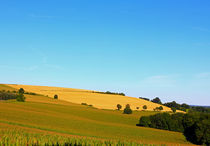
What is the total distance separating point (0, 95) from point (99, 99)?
4827 cm

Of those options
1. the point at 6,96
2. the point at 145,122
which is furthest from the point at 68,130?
the point at 6,96

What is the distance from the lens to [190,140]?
43938mm

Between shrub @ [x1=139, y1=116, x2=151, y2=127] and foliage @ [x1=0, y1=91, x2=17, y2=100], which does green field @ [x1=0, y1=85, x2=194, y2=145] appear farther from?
foliage @ [x1=0, y1=91, x2=17, y2=100]

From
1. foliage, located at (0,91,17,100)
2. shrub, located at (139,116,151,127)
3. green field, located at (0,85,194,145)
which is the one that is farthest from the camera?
foliage, located at (0,91,17,100)

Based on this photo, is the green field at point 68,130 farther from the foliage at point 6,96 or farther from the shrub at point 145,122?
the foliage at point 6,96

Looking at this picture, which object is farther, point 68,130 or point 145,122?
point 145,122

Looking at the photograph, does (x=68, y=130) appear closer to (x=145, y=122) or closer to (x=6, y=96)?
(x=145, y=122)

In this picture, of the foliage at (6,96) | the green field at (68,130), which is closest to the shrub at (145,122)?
the green field at (68,130)

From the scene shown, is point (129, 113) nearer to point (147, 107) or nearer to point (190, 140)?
point (147, 107)

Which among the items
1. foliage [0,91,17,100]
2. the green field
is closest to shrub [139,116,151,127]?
the green field

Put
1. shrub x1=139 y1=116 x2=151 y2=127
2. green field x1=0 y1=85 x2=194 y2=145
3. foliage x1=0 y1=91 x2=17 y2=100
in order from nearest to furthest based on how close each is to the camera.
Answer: green field x1=0 y1=85 x2=194 y2=145 → shrub x1=139 y1=116 x2=151 y2=127 → foliage x1=0 y1=91 x2=17 y2=100

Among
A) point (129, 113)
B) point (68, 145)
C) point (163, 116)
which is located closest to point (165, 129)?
point (163, 116)

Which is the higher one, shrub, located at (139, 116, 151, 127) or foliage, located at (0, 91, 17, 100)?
foliage, located at (0, 91, 17, 100)

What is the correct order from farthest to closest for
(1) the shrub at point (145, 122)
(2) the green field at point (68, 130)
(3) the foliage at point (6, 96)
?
(3) the foliage at point (6, 96) → (1) the shrub at point (145, 122) → (2) the green field at point (68, 130)
